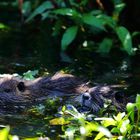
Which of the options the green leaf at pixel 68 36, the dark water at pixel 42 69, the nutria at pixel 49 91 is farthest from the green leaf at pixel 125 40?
Result: the nutria at pixel 49 91

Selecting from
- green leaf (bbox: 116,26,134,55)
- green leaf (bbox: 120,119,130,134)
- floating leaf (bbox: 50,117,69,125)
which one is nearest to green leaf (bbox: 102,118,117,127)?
green leaf (bbox: 120,119,130,134)

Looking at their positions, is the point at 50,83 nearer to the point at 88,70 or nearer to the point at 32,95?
the point at 32,95

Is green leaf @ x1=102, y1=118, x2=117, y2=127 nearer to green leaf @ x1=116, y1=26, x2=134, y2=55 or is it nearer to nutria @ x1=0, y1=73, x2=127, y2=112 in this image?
nutria @ x1=0, y1=73, x2=127, y2=112

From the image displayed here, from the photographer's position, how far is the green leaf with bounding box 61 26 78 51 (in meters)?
6.98

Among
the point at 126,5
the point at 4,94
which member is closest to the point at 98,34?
the point at 126,5

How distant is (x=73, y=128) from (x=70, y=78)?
1341 mm

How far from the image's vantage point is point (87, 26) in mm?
7473

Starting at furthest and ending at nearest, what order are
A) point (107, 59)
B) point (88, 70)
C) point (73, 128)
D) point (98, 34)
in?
point (98, 34)
point (107, 59)
point (88, 70)
point (73, 128)

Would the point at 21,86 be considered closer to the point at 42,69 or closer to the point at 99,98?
the point at 99,98

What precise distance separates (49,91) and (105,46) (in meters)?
2.31

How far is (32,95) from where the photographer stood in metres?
4.89

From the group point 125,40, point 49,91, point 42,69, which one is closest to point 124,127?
point 49,91

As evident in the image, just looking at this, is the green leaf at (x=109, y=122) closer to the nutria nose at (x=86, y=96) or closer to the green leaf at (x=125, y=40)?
the nutria nose at (x=86, y=96)

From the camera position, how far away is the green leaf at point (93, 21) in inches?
265
